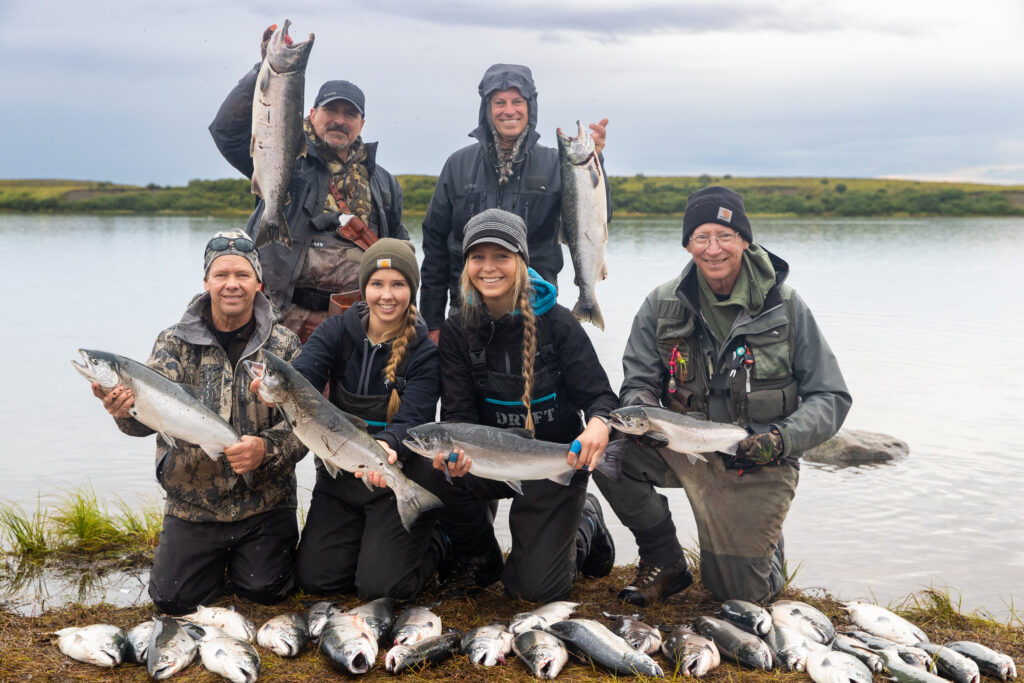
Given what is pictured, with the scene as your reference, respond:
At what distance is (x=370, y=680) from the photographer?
162 inches

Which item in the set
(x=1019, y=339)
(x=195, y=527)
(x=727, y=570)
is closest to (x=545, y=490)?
(x=727, y=570)

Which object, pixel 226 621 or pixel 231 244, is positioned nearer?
pixel 226 621

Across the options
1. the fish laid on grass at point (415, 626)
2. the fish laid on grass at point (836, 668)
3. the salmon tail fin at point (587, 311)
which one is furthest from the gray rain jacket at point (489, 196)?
the fish laid on grass at point (836, 668)

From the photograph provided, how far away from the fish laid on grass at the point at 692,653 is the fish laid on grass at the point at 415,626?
121cm

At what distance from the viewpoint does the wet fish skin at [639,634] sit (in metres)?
4.45

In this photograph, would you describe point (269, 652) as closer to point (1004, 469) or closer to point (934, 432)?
point (1004, 469)

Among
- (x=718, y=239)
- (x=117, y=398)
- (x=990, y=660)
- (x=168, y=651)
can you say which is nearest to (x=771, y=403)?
(x=718, y=239)

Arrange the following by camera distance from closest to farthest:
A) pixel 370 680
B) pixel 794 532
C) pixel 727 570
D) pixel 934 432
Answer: pixel 370 680 < pixel 727 570 < pixel 794 532 < pixel 934 432

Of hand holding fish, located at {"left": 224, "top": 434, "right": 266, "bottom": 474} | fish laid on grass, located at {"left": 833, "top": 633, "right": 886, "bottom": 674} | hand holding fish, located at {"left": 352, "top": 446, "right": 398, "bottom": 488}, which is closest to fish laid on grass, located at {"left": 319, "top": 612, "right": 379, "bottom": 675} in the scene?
hand holding fish, located at {"left": 352, "top": 446, "right": 398, "bottom": 488}

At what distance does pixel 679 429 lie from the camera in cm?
474

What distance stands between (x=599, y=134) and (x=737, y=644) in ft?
11.2

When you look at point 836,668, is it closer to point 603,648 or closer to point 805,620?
point 805,620

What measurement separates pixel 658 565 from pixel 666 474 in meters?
0.57

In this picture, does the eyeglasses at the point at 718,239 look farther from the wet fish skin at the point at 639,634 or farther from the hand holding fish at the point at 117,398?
the hand holding fish at the point at 117,398
